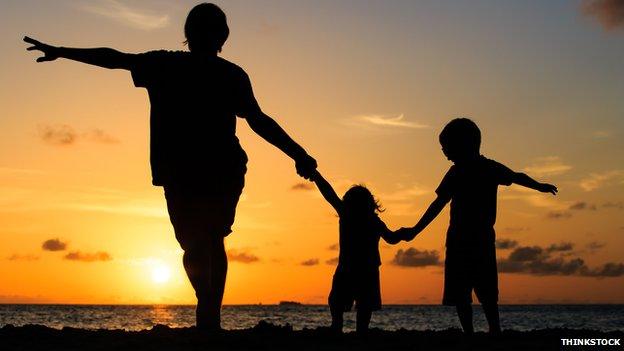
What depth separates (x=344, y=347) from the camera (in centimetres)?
578

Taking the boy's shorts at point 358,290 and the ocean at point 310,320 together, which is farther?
the ocean at point 310,320

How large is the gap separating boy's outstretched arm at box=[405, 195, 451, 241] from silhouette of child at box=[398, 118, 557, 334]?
88 mm

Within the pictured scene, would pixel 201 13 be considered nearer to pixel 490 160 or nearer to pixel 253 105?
pixel 253 105

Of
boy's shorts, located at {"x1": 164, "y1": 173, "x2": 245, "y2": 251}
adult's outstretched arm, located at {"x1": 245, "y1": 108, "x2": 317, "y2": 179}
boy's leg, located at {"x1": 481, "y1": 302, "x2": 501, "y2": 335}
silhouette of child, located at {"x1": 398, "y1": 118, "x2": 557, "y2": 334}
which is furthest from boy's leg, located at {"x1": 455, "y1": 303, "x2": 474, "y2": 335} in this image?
boy's shorts, located at {"x1": 164, "y1": 173, "x2": 245, "y2": 251}

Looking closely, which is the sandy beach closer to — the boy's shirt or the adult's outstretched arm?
the boy's shirt

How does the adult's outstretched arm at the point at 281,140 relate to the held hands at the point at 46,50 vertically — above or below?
below

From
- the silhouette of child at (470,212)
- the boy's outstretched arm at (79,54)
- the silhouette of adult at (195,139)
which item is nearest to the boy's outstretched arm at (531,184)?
the silhouette of child at (470,212)

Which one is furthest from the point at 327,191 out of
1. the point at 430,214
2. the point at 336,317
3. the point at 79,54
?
the point at 79,54

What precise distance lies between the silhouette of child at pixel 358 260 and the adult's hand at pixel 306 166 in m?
1.87

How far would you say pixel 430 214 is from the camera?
27.7 feet

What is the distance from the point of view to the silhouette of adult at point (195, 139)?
237 inches

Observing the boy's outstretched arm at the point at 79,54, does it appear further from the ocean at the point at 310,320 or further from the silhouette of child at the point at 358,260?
the ocean at the point at 310,320

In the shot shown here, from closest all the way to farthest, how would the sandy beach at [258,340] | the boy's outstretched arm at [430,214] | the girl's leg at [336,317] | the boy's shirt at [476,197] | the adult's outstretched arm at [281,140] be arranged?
the sandy beach at [258,340] → the adult's outstretched arm at [281,140] → the boy's shirt at [476,197] → the boy's outstretched arm at [430,214] → the girl's leg at [336,317]

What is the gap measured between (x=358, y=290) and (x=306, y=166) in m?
2.51
